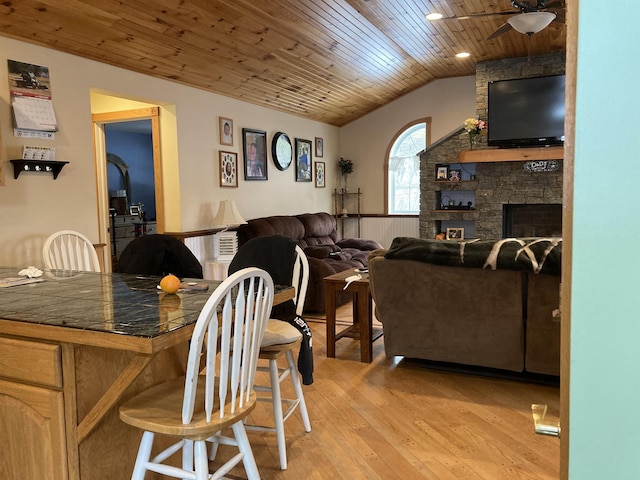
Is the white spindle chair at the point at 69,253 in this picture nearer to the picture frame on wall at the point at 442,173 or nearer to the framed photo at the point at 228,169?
the framed photo at the point at 228,169

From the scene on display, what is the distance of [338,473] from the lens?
2.35 meters

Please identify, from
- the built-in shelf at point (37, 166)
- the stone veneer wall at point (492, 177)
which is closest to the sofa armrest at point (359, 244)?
the stone veneer wall at point (492, 177)

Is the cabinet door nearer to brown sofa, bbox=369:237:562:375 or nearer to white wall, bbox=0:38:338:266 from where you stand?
white wall, bbox=0:38:338:266

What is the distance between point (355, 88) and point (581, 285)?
22.1 ft

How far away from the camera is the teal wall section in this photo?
644 mm

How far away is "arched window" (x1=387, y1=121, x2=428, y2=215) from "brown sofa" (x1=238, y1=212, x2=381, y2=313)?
4.36 feet

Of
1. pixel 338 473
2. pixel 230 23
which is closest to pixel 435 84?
pixel 230 23

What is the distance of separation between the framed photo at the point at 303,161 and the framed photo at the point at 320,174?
226 mm

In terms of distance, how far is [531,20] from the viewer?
3.74 meters

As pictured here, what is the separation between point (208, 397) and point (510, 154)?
6009mm

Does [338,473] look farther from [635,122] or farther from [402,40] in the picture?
[402,40]

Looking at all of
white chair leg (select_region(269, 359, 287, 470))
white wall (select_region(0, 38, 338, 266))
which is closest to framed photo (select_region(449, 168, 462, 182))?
white wall (select_region(0, 38, 338, 266))

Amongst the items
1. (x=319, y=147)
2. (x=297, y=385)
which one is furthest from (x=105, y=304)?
(x=319, y=147)

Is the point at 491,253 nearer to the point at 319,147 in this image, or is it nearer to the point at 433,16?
the point at 433,16
